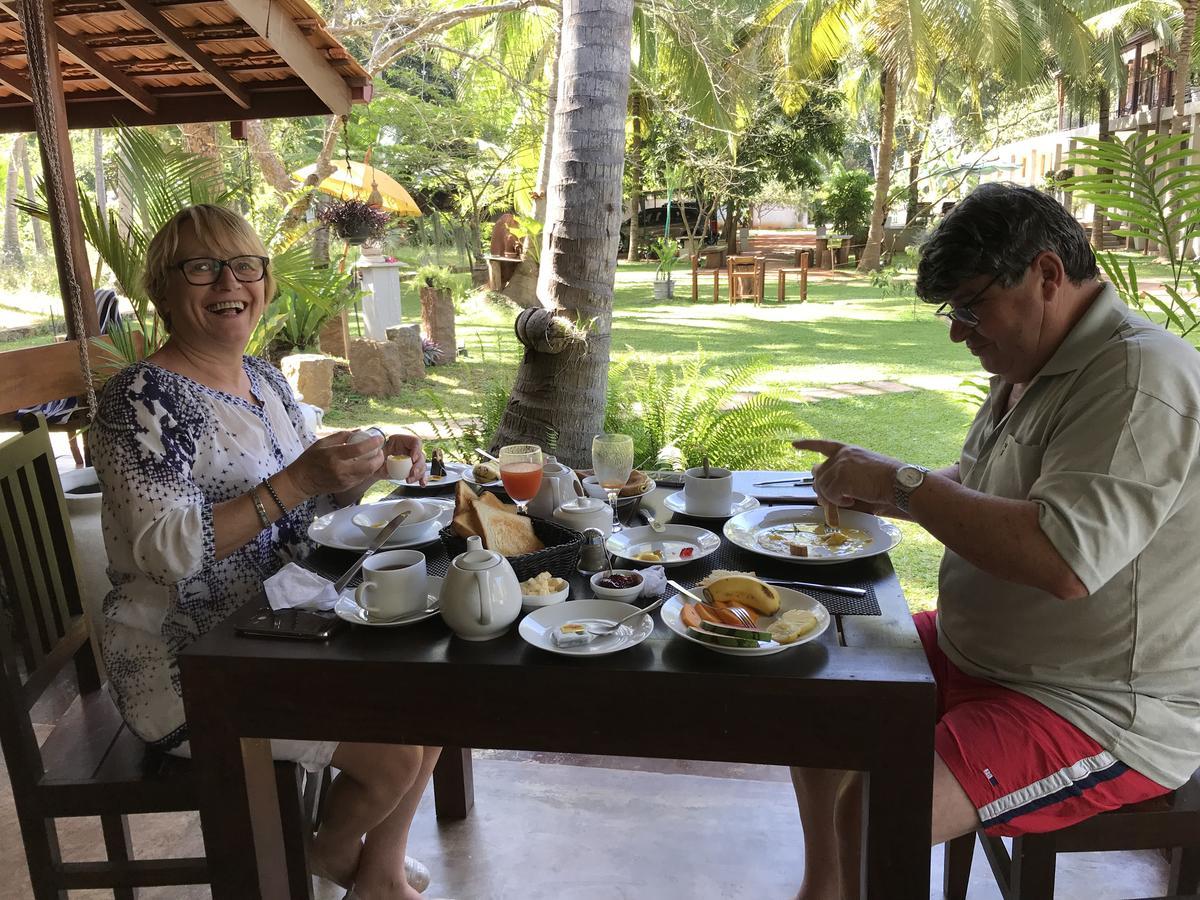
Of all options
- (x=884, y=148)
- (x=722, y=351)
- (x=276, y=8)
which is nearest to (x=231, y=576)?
(x=276, y=8)

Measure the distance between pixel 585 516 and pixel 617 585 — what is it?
0.99 ft

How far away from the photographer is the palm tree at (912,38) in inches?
692

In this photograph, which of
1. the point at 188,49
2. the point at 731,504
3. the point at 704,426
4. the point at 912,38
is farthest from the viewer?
the point at 912,38

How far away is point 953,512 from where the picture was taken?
1606 millimetres

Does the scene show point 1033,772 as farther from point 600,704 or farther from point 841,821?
point 600,704

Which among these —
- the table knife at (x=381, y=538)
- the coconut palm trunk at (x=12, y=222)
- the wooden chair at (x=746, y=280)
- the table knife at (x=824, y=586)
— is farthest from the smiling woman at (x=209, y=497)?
the coconut palm trunk at (x=12, y=222)

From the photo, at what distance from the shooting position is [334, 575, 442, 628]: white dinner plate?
1.60 metres

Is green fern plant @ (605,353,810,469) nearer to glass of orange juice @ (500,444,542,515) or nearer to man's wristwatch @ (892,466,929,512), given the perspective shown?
glass of orange juice @ (500,444,542,515)

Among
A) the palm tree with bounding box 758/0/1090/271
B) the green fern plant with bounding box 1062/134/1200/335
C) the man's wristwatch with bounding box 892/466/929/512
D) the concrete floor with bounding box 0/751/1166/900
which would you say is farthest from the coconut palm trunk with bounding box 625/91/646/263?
the man's wristwatch with bounding box 892/466/929/512

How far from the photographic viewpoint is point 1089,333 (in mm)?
1716

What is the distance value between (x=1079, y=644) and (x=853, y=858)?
59cm

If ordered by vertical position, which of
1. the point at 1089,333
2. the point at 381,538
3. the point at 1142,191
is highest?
the point at 1142,191

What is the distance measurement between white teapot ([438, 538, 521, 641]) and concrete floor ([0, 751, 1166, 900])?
3.73ft

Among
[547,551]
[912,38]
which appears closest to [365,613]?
[547,551]
